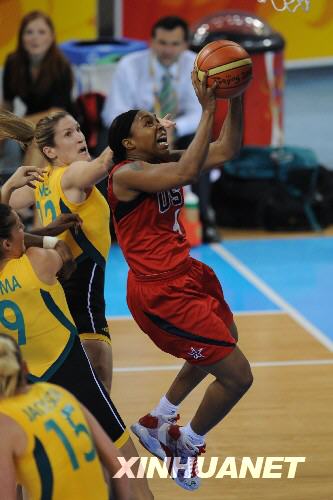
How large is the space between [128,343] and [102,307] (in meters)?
2.57

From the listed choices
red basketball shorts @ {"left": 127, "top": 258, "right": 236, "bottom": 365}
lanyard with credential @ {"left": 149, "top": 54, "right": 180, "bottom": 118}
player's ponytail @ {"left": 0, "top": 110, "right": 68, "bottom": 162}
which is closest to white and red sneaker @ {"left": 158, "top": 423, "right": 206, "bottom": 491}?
red basketball shorts @ {"left": 127, "top": 258, "right": 236, "bottom": 365}

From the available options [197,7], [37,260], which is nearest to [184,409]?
[37,260]

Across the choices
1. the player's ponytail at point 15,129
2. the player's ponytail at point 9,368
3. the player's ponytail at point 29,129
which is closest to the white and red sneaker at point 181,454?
the player's ponytail at point 29,129

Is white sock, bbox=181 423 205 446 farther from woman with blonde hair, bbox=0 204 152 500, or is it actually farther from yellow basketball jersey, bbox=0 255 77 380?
yellow basketball jersey, bbox=0 255 77 380

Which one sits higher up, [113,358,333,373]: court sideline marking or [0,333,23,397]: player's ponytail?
[0,333,23,397]: player's ponytail

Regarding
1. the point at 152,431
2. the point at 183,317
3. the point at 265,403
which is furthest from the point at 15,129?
the point at 265,403

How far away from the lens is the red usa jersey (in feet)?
16.5

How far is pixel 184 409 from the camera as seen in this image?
6.58 m

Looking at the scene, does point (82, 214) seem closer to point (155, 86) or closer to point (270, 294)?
point (270, 294)

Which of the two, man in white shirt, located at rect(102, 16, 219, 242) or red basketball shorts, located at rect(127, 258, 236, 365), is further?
man in white shirt, located at rect(102, 16, 219, 242)

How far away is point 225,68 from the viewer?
4.91 meters

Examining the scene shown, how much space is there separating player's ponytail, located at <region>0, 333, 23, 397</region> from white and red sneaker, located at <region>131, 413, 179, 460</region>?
2110 mm

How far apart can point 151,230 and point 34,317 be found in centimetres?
93

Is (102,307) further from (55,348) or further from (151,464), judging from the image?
(55,348)
